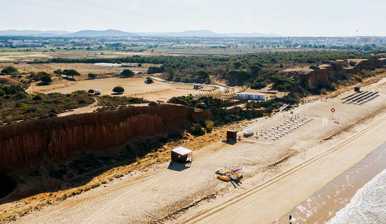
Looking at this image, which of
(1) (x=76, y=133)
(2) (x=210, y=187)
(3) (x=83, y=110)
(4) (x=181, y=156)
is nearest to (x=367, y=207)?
(2) (x=210, y=187)

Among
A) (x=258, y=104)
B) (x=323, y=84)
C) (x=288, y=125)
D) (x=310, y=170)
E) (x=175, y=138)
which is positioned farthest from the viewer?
(x=323, y=84)

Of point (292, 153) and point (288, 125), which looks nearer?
point (292, 153)

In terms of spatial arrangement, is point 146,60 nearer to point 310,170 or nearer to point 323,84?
point 323,84

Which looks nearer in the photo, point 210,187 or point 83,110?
point 210,187

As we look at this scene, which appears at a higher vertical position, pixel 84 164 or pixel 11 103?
pixel 11 103

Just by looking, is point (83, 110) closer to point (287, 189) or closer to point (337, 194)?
point (287, 189)

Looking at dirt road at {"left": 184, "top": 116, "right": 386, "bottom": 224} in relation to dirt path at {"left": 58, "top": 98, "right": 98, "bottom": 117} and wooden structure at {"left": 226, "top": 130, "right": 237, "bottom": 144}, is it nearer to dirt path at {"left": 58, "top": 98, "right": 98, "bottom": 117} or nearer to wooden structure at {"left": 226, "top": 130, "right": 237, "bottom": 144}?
wooden structure at {"left": 226, "top": 130, "right": 237, "bottom": 144}

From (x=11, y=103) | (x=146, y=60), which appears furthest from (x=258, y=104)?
(x=146, y=60)
